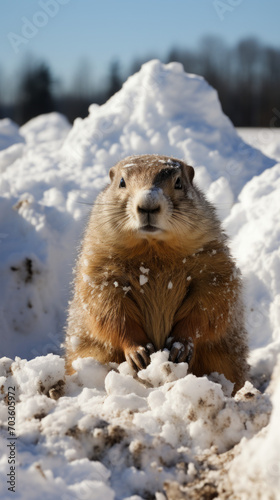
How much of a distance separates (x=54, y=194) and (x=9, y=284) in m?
1.19

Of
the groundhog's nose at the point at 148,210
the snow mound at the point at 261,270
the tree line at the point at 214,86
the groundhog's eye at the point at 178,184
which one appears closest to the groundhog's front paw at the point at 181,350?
the groundhog's nose at the point at 148,210

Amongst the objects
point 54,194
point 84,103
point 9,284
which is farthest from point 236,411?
point 84,103

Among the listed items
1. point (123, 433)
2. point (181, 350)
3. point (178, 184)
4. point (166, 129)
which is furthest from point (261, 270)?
point (123, 433)

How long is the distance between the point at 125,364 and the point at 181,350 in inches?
12.3

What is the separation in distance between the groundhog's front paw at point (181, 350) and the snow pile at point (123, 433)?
41 cm

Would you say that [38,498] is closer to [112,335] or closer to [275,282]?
[112,335]

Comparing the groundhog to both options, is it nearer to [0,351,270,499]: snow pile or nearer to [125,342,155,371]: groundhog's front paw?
[125,342,155,371]: groundhog's front paw

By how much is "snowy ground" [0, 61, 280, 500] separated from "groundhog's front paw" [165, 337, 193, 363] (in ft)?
0.47

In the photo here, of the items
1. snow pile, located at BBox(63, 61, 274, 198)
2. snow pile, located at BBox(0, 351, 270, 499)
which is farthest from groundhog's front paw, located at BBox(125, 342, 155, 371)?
snow pile, located at BBox(63, 61, 274, 198)

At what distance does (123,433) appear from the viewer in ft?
6.92

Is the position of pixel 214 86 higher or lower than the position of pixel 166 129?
higher

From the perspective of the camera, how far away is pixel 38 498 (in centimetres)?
181

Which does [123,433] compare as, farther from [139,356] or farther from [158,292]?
[158,292]

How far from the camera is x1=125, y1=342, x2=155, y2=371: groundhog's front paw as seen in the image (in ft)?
9.91
